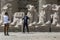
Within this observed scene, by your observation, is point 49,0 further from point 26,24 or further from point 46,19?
point 26,24

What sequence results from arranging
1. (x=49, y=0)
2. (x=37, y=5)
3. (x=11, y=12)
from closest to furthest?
(x=11, y=12)
(x=49, y=0)
(x=37, y=5)

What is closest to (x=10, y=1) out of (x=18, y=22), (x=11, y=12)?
(x=11, y=12)

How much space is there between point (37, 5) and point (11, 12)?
16.1 ft

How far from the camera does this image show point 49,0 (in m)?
24.8

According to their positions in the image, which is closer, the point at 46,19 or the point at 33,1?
the point at 46,19

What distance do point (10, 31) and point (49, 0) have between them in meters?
5.30

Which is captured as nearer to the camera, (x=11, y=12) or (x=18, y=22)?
(x=18, y=22)

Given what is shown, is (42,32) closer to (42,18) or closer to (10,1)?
(42,18)

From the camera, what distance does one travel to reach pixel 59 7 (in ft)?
70.4

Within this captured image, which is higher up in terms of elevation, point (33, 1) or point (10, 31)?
point (33, 1)

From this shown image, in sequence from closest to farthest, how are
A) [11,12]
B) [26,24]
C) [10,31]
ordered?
[26,24] → [10,31] → [11,12]

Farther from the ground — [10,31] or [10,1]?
[10,1]

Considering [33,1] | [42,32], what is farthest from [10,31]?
[33,1]

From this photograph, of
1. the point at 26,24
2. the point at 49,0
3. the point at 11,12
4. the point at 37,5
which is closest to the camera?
the point at 26,24
